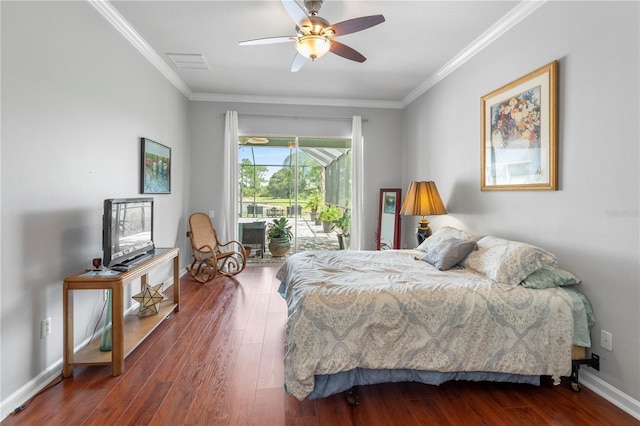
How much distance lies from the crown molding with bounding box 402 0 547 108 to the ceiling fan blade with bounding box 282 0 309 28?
1.82m

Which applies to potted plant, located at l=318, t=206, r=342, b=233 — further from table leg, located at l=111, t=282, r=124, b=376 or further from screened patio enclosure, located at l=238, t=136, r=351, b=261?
table leg, located at l=111, t=282, r=124, b=376

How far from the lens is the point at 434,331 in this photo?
6.14 feet

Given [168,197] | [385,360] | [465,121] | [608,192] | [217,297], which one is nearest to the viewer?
[385,360]

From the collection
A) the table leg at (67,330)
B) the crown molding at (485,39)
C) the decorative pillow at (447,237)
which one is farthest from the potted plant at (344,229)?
the table leg at (67,330)

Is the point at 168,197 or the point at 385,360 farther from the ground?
the point at 168,197

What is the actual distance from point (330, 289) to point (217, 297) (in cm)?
230

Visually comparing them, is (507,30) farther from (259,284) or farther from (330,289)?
(259,284)

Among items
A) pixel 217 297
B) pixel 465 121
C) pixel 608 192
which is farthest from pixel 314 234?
pixel 608 192

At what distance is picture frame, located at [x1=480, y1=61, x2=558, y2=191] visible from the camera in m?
2.36

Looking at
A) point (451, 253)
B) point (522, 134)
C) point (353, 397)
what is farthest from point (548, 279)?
point (353, 397)

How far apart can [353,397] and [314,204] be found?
3.93m

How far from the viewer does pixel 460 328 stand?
6.19ft

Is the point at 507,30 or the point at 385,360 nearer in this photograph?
the point at 385,360

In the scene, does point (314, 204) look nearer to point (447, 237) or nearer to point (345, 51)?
point (447, 237)
